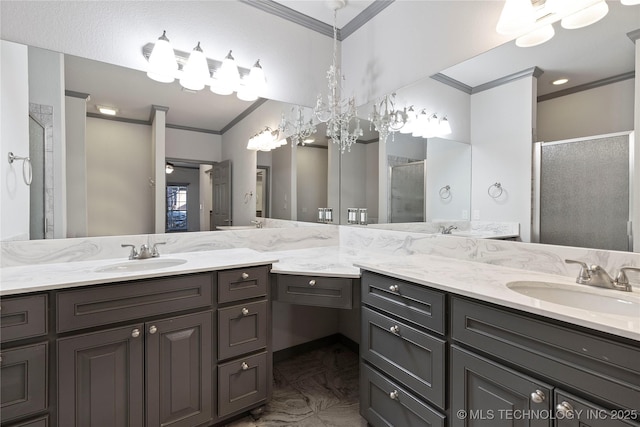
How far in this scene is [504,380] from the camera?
99 cm

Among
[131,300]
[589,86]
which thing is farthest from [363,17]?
[131,300]

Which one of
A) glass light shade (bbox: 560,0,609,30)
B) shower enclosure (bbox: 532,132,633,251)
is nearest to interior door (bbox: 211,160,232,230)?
shower enclosure (bbox: 532,132,633,251)

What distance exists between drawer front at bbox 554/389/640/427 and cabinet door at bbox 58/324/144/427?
5.29ft

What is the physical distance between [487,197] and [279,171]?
1567mm

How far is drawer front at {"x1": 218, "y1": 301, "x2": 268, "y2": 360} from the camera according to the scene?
60.6 inches

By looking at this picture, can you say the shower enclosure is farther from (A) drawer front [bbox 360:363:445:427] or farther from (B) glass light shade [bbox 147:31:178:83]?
(B) glass light shade [bbox 147:31:178:83]

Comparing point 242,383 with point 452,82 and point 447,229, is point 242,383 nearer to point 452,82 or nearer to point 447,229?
point 447,229

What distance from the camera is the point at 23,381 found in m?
1.12

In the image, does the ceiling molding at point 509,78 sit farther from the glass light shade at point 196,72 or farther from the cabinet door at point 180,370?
the cabinet door at point 180,370

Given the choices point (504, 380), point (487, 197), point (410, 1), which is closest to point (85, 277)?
point (504, 380)

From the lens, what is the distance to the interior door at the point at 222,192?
2.18 meters

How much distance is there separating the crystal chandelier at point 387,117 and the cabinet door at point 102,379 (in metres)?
2.00

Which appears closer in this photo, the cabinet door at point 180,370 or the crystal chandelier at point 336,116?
the cabinet door at point 180,370

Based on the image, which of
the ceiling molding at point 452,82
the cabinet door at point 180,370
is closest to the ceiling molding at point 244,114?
the ceiling molding at point 452,82
